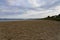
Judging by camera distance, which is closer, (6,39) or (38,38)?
(6,39)

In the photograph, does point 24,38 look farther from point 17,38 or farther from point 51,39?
point 51,39

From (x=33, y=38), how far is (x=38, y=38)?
0.58 meters

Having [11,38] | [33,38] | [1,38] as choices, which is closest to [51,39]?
[33,38]

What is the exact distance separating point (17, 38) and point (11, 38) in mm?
601

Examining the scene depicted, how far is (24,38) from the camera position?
46.4ft

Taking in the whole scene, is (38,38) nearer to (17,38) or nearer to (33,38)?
(33,38)

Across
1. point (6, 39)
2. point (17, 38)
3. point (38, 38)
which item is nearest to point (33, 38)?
point (38, 38)

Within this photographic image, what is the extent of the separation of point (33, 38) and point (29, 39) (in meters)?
0.59

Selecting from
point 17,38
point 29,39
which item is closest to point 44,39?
point 29,39

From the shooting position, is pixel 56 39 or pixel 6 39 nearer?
pixel 6 39

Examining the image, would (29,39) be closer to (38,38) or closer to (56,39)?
(38,38)

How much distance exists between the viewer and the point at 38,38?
14.7 metres

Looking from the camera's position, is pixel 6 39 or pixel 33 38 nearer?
pixel 6 39

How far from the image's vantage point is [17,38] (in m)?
14.1
